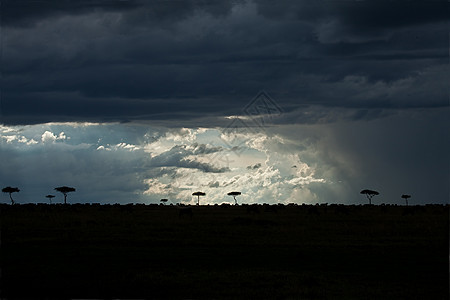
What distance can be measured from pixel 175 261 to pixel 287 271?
228 inches

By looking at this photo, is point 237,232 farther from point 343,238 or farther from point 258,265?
point 258,265

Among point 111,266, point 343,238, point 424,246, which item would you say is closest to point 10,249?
point 111,266

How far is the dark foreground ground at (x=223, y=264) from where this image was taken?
70.6 feet

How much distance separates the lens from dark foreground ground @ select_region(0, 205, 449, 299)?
21.5 meters

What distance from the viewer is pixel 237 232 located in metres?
44.2

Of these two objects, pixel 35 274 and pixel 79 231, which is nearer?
pixel 35 274

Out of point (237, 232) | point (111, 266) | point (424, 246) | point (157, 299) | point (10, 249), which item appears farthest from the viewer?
point (237, 232)

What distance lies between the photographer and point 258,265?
27.6 meters

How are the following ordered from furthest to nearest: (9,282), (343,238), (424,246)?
(343,238) < (424,246) < (9,282)

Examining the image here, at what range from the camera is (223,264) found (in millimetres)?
27750

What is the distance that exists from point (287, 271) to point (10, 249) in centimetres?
1623

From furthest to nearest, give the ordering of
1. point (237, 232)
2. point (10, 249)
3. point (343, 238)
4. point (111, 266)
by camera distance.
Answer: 1. point (237, 232)
2. point (343, 238)
3. point (10, 249)
4. point (111, 266)

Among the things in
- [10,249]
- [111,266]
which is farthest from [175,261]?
[10,249]

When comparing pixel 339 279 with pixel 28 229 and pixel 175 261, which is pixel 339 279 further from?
pixel 28 229
